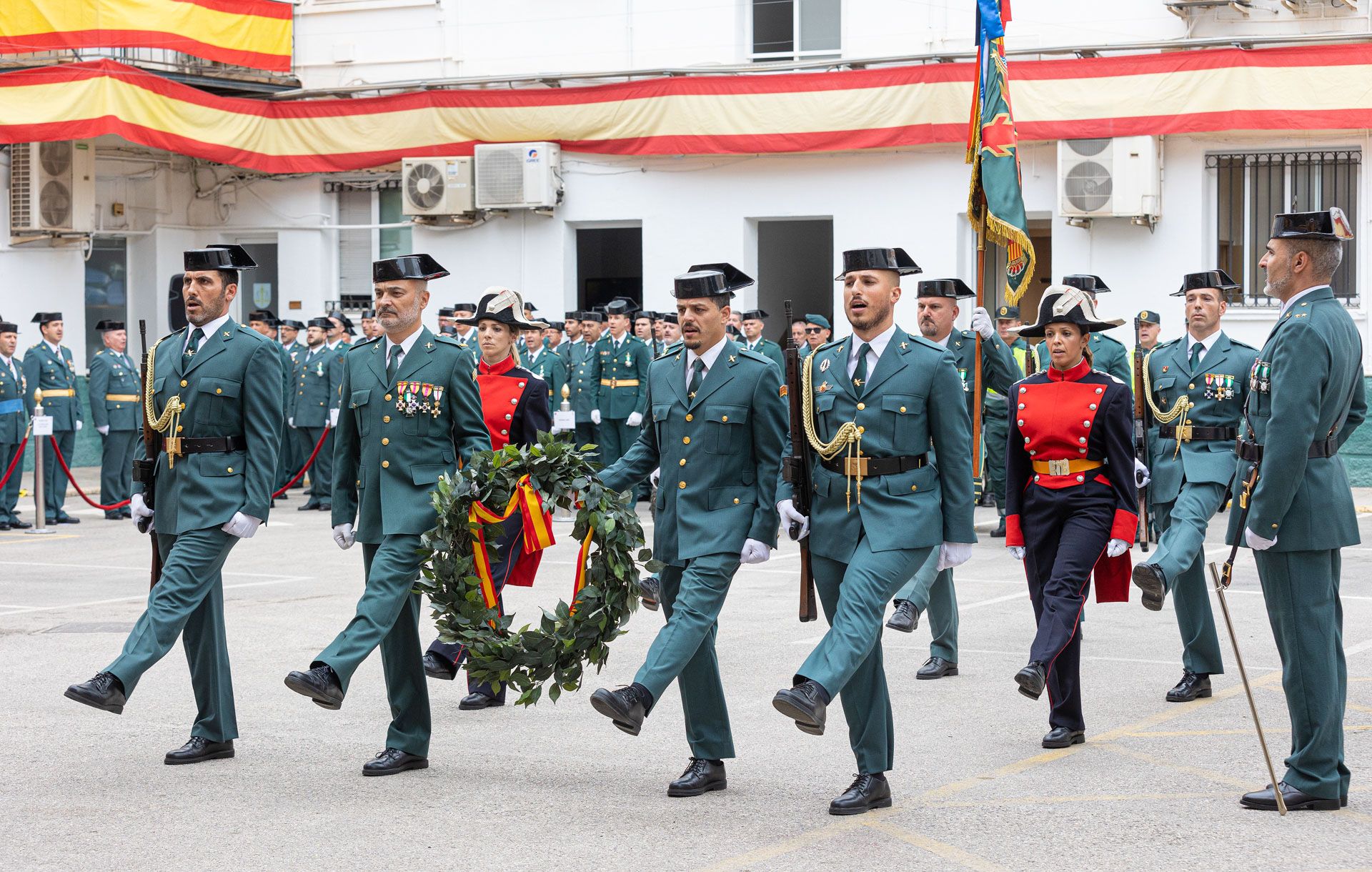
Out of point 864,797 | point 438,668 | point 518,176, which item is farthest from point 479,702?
point 518,176

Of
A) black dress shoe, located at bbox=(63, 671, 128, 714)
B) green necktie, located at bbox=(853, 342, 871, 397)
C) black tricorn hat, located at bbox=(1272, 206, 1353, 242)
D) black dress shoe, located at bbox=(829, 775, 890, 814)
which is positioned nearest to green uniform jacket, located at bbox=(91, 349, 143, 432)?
black dress shoe, located at bbox=(63, 671, 128, 714)

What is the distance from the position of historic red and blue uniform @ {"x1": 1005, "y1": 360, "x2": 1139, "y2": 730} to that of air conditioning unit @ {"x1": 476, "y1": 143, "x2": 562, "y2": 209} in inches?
633

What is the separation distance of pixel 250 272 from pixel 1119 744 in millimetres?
21627

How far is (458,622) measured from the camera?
22.2 feet

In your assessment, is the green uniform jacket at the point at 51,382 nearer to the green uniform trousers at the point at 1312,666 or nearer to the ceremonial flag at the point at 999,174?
the ceremonial flag at the point at 999,174

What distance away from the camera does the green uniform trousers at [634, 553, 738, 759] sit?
6250 millimetres

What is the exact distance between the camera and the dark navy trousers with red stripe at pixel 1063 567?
7.29 meters

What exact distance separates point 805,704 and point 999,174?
9062 millimetres

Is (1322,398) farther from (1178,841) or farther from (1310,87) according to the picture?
(1310,87)

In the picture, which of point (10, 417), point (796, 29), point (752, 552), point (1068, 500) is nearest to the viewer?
point (752, 552)

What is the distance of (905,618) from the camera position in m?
8.81

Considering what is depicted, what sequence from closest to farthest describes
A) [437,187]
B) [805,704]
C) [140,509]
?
[805,704] < [140,509] < [437,187]

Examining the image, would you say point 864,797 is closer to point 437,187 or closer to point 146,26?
point 437,187

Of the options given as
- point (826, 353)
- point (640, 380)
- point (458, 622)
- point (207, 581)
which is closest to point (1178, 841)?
point (826, 353)
